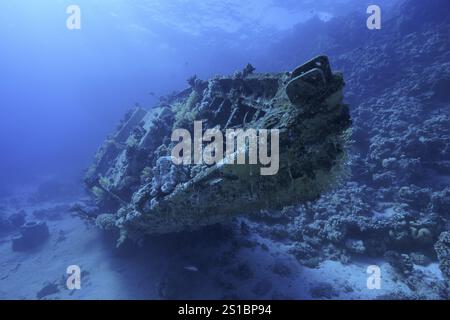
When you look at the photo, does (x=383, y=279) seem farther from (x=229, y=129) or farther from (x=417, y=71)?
(x=417, y=71)

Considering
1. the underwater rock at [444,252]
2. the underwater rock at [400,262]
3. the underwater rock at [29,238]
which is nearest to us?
the underwater rock at [444,252]

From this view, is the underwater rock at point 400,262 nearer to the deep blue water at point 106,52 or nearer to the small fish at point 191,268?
the small fish at point 191,268

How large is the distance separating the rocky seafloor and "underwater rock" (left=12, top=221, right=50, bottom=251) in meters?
0.50

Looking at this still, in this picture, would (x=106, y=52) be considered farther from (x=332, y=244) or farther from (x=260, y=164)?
(x=260, y=164)

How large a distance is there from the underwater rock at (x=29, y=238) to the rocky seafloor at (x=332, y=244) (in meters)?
0.50

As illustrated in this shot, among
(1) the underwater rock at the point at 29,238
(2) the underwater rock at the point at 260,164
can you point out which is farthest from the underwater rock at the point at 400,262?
(1) the underwater rock at the point at 29,238

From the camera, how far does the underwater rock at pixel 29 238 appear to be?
1906cm

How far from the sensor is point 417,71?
21531mm

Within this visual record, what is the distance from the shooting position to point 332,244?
10.0 m

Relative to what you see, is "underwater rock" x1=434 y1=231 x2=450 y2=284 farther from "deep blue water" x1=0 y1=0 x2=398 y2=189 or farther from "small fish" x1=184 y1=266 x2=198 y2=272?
"deep blue water" x1=0 y1=0 x2=398 y2=189

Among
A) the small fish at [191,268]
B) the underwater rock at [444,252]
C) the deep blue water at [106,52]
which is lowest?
the small fish at [191,268]

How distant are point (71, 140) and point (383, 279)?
198 ft

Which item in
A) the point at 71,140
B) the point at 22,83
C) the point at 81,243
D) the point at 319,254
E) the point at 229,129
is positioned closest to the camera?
the point at 229,129

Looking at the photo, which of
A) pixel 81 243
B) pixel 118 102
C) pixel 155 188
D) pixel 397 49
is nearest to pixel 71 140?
pixel 118 102
